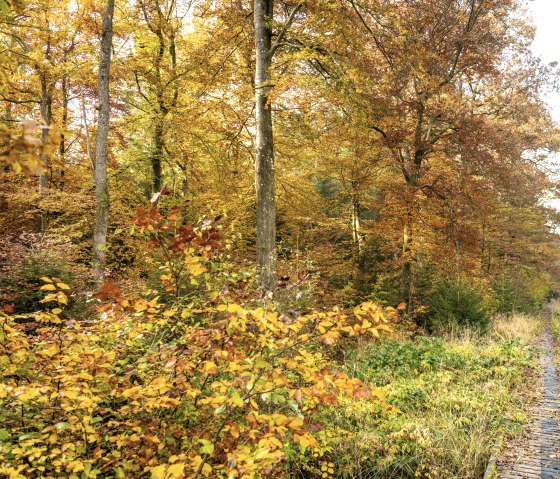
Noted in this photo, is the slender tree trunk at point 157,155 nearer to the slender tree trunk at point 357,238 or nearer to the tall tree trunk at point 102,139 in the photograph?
the tall tree trunk at point 102,139

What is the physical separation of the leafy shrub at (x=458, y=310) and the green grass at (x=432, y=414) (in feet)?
11.7

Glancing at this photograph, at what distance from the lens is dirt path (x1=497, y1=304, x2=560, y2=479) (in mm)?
3891

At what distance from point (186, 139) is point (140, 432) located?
1065 cm

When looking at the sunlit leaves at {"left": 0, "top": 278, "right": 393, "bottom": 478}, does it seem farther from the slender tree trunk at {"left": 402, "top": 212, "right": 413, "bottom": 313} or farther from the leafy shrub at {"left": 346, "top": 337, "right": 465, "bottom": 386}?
the slender tree trunk at {"left": 402, "top": 212, "right": 413, "bottom": 313}

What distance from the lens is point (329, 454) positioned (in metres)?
4.54

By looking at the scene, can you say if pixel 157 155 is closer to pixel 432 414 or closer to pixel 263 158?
pixel 263 158

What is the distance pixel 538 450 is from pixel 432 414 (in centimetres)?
122

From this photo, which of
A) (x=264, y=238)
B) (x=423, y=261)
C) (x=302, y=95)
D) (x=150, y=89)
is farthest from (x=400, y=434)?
(x=150, y=89)

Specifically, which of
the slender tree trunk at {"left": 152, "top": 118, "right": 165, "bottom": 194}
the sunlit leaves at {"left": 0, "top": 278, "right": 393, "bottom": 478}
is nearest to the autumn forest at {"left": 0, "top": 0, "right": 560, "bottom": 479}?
the sunlit leaves at {"left": 0, "top": 278, "right": 393, "bottom": 478}

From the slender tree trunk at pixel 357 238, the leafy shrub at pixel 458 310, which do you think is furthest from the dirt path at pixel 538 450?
the slender tree trunk at pixel 357 238

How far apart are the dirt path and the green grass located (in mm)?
172

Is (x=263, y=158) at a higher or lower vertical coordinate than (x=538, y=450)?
higher

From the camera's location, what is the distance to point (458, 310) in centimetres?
1177

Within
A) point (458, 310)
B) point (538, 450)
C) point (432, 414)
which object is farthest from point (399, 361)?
point (458, 310)
